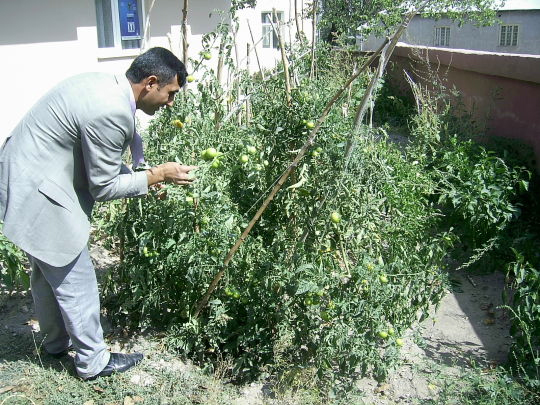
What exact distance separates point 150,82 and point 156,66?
9 centimetres

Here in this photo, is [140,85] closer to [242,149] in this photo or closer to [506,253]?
[242,149]

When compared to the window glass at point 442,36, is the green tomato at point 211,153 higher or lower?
lower

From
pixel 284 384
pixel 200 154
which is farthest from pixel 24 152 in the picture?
pixel 284 384

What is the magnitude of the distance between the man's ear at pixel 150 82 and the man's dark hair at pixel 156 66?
0.05 feet

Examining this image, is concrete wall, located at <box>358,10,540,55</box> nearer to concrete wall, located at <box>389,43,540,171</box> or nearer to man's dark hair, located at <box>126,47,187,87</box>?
concrete wall, located at <box>389,43,540,171</box>

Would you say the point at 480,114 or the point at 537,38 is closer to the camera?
the point at 480,114

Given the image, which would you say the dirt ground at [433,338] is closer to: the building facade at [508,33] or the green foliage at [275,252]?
the green foliage at [275,252]

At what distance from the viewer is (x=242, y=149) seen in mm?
3219

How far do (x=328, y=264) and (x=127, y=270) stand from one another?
1.15 metres

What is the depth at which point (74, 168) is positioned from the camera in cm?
263

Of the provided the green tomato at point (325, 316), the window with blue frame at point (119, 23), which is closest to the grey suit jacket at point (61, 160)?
the green tomato at point (325, 316)

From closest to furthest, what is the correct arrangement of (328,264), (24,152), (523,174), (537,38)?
1. (24,152)
2. (328,264)
3. (523,174)
4. (537,38)

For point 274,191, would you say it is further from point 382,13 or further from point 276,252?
point 382,13

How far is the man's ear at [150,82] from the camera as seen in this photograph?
2658mm
